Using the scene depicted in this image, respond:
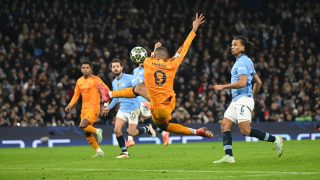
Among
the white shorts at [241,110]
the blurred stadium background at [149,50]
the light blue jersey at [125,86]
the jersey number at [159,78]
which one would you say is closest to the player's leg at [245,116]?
the white shorts at [241,110]

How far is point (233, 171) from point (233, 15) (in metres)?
27.8

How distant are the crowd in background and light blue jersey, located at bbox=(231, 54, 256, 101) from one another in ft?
51.7

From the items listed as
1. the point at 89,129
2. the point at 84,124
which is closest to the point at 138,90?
the point at 84,124

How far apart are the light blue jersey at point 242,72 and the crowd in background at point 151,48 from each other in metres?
15.7

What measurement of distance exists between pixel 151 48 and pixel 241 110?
20845mm

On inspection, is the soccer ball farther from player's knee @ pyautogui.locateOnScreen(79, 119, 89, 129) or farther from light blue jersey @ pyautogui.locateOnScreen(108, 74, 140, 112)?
player's knee @ pyautogui.locateOnScreen(79, 119, 89, 129)

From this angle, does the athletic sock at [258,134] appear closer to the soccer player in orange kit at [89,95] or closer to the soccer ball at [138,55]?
the soccer ball at [138,55]

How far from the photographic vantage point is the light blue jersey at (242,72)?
14.9 meters

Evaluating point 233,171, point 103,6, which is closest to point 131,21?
point 103,6

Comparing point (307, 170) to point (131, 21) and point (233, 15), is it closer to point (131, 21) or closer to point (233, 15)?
point (131, 21)

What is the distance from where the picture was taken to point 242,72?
48.5 feet

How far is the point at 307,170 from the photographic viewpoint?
511 inches

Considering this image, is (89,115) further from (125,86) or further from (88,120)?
Answer: (125,86)

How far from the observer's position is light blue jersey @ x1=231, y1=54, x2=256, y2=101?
14.9 m
